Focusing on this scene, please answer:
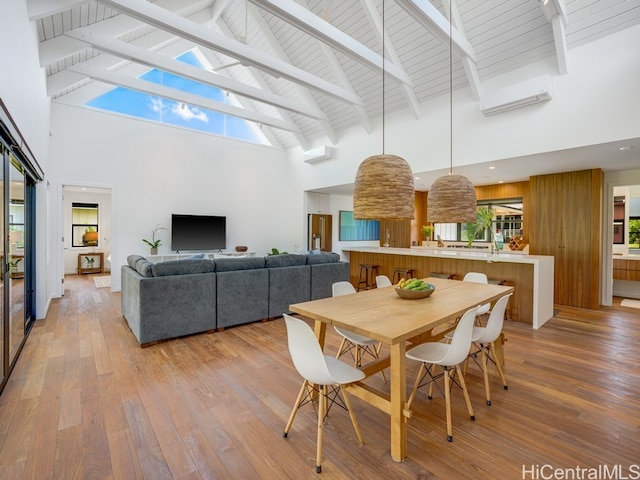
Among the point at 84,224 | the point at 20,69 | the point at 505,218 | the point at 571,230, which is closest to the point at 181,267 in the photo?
the point at 20,69

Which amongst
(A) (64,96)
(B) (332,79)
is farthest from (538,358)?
(A) (64,96)

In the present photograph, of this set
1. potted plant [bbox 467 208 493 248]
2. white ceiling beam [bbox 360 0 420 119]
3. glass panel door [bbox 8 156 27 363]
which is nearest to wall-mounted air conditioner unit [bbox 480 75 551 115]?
white ceiling beam [bbox 360 0 420 119]

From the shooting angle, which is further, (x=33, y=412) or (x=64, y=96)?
(x=64, y=96)

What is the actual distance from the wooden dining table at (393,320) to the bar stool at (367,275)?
12.2ft

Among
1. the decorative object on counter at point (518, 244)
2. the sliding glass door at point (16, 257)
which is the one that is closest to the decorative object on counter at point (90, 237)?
the sliding glass door at point (16, 257)

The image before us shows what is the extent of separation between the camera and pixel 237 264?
13.8 ft

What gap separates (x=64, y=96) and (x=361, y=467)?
796cm

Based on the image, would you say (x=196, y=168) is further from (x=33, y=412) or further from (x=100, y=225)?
(x=33, y=412)

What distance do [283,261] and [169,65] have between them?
374 centimetres

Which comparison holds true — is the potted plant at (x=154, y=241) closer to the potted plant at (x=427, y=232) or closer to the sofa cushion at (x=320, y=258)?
the sofa cushion at (x=320, y=258)

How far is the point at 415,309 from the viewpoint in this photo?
2318mm

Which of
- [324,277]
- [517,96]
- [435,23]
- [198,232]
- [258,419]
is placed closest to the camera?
[258,419]

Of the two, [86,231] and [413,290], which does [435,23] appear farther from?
[86,231]

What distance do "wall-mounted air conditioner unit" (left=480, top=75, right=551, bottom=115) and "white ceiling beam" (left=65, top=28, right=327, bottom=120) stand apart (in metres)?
3.61
